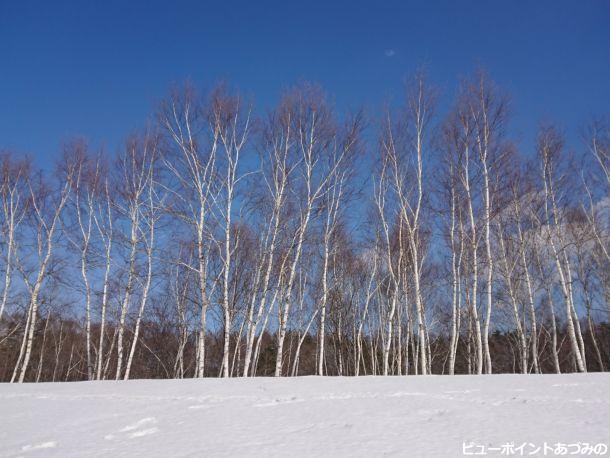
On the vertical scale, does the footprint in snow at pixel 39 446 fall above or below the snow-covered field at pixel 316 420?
below

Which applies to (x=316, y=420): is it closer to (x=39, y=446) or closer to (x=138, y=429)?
(x=138, y=429)

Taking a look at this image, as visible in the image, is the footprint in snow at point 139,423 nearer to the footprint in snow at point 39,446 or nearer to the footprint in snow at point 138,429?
the footprint in snow at point 138,429

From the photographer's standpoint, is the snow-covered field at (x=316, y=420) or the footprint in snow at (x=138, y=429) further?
the footprint in snow at (x=138, y=429)

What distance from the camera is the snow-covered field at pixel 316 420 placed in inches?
Result: 136

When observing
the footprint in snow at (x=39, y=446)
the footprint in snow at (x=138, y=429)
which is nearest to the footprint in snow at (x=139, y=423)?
the footprint in snow at (x=138, y=429)

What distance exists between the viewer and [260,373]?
31.1m

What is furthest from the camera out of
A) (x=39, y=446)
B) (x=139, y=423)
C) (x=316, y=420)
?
(x=139, y=423)

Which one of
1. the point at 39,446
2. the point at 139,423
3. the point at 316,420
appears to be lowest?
the point at 39,446

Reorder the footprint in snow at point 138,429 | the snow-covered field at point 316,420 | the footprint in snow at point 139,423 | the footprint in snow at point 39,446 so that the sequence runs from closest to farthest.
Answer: the snow-covered field at point 316,420
the footprint in snow at point 39,446
the footprint in snow at point 138,429
the footprint in snow at point 139,423

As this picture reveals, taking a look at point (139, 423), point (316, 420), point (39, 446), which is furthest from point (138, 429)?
point (316, 420)

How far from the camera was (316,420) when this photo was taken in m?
4.31

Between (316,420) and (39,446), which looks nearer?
(39,446)

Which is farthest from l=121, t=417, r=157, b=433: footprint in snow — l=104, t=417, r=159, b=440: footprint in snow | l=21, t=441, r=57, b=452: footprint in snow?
l=21, t=441, r=57, b=452: footprint in snow

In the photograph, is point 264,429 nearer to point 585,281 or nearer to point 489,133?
point 489,133
